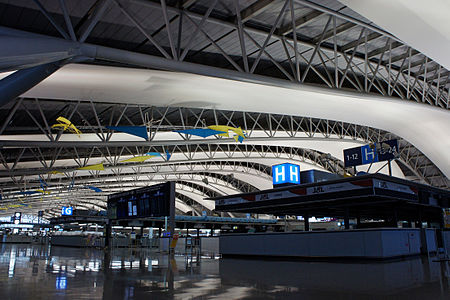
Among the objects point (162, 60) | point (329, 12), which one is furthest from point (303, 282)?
point (329, 12)

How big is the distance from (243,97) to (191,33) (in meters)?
5.98

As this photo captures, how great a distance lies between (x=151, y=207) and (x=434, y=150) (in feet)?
78.8

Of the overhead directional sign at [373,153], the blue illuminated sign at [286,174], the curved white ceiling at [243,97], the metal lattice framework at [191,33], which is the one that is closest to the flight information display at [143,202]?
the curved white ceiling at [243,97]

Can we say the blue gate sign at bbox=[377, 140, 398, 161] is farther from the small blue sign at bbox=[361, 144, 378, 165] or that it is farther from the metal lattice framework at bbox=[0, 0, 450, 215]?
the metal lattice framework at bbox=[0, 0, 450, 215]

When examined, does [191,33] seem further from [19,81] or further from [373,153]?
[373,153]

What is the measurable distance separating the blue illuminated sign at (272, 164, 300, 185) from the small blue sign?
132 inches

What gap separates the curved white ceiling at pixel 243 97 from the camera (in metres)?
16.8

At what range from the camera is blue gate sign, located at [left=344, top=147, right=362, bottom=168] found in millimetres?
18594

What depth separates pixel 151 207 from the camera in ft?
71.8

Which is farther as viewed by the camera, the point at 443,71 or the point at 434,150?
the point at 434,150

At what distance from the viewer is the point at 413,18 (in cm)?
1397

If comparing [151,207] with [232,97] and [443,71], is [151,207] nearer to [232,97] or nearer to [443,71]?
[232,97]

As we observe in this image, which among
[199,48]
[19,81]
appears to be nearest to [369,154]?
[199,48]

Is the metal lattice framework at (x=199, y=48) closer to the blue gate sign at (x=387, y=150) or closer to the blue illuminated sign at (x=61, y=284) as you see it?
the blue gate sign at (x=387, y=150)
